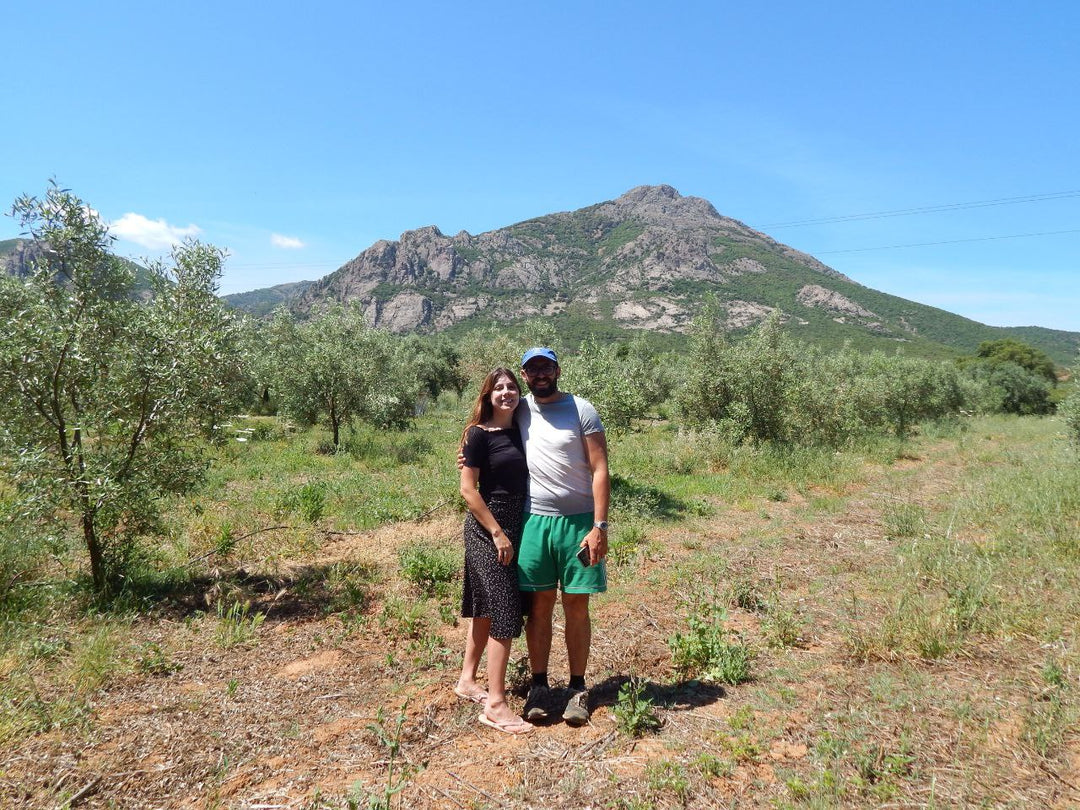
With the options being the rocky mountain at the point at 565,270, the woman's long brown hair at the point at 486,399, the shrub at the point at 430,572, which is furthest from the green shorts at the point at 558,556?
the rocky mountain at the point at 565,270

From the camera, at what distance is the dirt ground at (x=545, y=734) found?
2.80m

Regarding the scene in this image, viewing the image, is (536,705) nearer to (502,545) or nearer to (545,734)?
(545,734)

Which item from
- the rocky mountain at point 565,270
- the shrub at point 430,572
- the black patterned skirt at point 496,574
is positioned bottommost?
the shrub at point 430,572

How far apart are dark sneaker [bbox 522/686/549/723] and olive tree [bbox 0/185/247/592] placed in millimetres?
4634

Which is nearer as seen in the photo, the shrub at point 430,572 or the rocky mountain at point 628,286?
the shrub at point 430,572

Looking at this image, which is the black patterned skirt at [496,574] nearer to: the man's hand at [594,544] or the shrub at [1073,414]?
the man's hand at [594,544]

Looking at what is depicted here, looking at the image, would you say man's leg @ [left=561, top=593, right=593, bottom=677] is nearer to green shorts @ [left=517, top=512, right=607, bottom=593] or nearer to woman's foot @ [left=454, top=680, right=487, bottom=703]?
green shorts @ [left=517, top=512, right=607, bottom=593]

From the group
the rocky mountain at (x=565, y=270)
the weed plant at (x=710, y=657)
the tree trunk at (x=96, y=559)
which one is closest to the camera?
the weed plant at (x=710, y=657)

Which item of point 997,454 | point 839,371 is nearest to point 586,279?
point 839,371

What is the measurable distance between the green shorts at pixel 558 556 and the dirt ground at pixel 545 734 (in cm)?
95

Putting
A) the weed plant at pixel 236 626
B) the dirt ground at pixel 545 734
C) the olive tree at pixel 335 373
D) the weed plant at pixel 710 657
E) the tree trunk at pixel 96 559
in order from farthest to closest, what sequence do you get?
the olive tree at pixel 335 373
the tree trunk at pixel 96 559
the weed plant at pixel 236 626
the weed plant at pixel 710 657
the dirt ground at pixel 545 734

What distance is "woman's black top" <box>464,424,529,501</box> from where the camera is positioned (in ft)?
11.7

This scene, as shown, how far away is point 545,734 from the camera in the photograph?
11.3ft

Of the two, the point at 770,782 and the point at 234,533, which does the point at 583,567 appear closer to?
the point at 770,782
